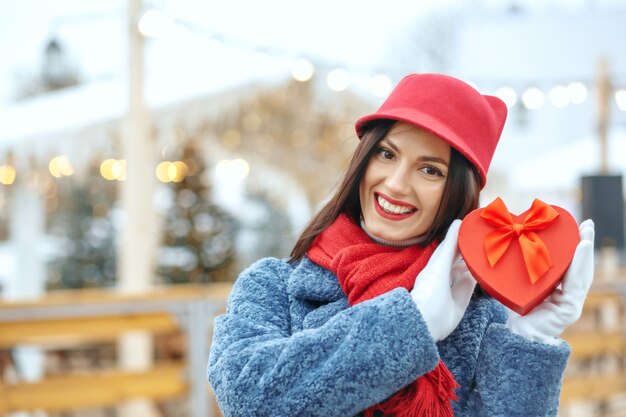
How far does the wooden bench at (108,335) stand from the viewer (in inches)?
159

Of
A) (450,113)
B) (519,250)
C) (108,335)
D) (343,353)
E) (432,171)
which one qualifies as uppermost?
(450,113)

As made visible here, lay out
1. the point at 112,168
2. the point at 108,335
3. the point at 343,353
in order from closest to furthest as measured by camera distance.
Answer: the point at 343,353 → the point at 108,335 → the point at 112,168

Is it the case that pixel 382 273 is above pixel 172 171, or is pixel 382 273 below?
above

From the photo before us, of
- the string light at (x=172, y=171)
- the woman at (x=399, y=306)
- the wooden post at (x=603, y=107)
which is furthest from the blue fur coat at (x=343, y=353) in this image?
the string light at (x=172, y=171)

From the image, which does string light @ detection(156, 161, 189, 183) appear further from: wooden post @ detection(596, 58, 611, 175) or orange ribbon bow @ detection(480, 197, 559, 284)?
orange ribbon bow @ detection(480, 197, 559, 284)

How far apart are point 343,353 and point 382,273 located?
199 millimetres

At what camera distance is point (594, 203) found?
5582 millimetres

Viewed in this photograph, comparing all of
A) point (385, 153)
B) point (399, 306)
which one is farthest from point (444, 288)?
point (385, 153)

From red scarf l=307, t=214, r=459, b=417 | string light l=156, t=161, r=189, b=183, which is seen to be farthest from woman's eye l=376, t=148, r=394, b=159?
string light l=156, t=161, r=189, b=183

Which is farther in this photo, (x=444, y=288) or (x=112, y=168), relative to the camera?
(x=112, y=168)

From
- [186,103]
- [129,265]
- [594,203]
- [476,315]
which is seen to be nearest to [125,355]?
[129,265]

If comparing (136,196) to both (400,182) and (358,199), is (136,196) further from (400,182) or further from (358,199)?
(400,182)

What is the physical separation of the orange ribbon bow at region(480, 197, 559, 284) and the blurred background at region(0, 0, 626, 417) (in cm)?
39

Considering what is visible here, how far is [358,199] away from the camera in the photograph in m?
1.54
